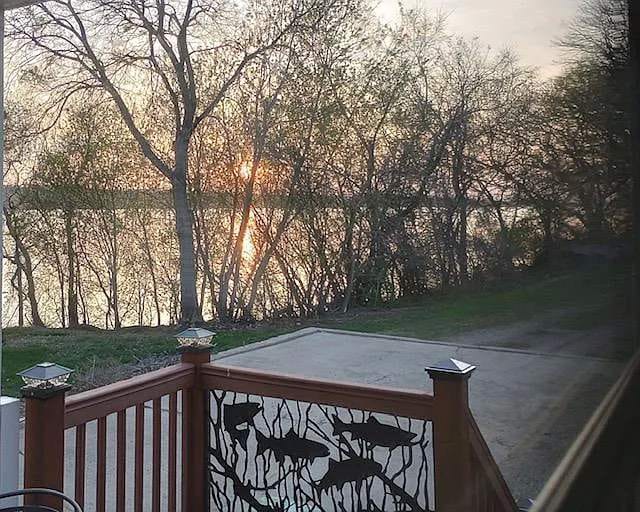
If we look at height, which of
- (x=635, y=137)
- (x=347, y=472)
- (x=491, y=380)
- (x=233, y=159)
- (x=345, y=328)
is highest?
(x=233, y=159)

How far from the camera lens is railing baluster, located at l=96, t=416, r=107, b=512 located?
1.52 m

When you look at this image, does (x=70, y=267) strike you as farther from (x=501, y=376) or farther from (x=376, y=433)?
(x=501, y=376)

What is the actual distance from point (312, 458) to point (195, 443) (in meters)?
0.38

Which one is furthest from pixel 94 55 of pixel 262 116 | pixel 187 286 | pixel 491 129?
pixel 491 129

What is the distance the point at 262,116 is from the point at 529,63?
1.12m

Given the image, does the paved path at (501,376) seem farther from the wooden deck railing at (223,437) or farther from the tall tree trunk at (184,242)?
the tall tree trunk at (184,242)

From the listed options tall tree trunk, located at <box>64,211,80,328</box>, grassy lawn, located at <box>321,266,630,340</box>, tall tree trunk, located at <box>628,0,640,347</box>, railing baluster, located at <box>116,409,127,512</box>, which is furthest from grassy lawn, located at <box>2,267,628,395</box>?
tall tree trunk, located at <box>628,0,640,347</box>

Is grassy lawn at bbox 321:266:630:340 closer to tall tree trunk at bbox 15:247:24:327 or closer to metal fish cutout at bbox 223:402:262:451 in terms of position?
metal fish cutout at bbox 223:402:262:451

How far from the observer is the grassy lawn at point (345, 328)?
1521 millimetres

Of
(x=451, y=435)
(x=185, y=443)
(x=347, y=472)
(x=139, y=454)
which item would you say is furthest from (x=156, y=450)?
(x=451, y=435)

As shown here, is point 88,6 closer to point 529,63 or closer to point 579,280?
point 529,63

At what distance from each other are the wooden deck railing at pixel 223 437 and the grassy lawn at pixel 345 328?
0.30m

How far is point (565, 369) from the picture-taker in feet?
3.06

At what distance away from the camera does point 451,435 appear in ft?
4.89
